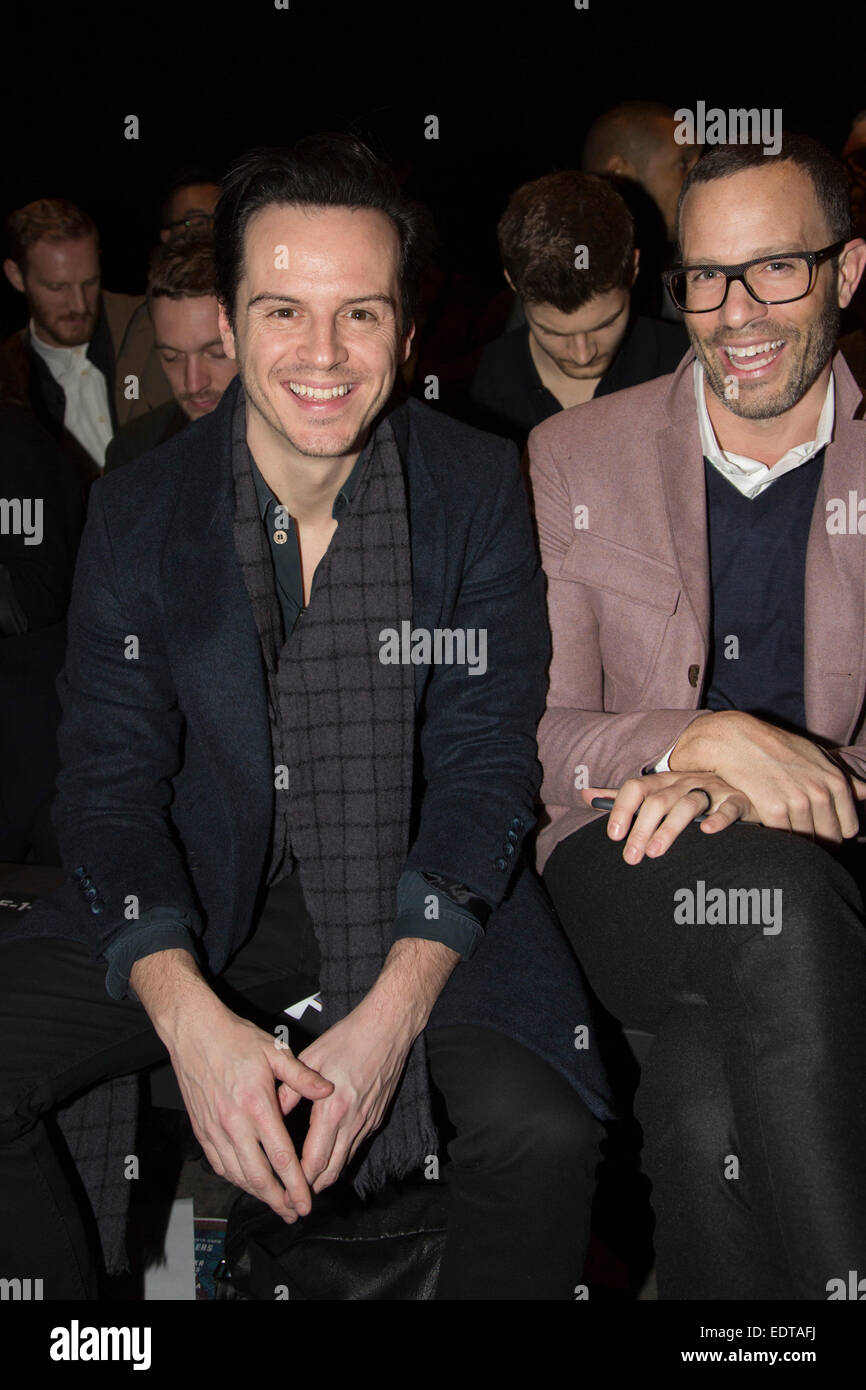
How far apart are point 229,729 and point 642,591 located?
633mm

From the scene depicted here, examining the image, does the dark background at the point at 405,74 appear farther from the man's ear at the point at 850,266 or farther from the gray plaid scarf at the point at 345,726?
the gray plaid scarf at the point at 345,726

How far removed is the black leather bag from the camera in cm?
159

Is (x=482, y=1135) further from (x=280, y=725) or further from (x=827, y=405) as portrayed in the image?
(x=827, y=405)

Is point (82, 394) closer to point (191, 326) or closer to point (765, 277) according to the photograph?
point (191, 326)

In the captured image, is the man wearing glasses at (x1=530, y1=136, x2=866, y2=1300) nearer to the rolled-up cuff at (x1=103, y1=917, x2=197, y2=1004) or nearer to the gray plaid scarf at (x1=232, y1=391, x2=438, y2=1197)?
the gray plaid scarf at (x1=232, y1=391, x2=438, y2=1197)

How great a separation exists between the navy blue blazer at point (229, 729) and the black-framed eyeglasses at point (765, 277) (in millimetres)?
386

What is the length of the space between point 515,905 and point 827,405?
876mm

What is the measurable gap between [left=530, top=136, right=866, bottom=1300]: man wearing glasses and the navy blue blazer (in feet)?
0.32

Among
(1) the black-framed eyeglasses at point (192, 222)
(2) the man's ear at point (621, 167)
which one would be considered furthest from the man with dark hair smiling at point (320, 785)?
(2) the man's ear at point (621, 167)

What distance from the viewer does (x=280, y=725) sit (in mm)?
1624

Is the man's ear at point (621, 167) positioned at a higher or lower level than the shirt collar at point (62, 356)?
higher

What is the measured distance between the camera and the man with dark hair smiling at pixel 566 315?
2.66 m

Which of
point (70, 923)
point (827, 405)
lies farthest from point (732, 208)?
point (70, 923)

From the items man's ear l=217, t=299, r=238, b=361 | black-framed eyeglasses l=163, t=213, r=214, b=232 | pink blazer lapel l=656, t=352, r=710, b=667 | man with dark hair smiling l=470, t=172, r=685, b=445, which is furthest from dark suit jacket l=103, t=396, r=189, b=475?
pink blazer lapel l=656, t=352, r=710, b=667
